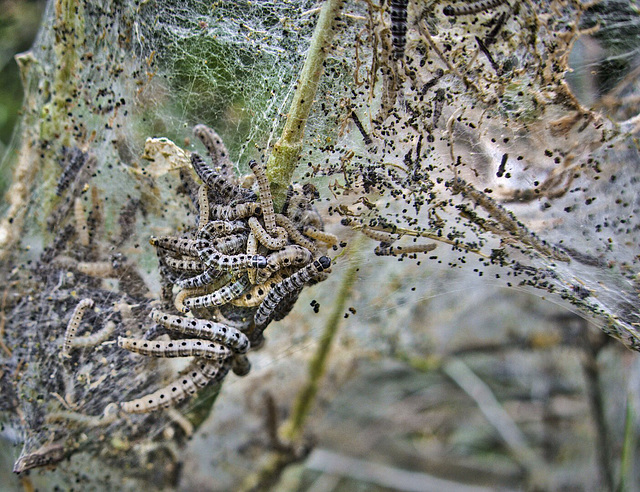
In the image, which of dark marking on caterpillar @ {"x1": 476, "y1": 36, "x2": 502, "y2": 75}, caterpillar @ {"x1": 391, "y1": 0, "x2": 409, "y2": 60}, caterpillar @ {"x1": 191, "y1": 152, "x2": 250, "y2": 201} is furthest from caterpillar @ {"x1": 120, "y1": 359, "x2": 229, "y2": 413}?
dark marking on caterpillar @ {"x1": 476, "y1": 36, "x2": 502, "y2": 75}

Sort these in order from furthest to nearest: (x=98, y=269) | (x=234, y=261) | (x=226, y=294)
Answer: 1. (x=98, y=269)
2. (x=226, y=294)
3. (x=234, y=261)

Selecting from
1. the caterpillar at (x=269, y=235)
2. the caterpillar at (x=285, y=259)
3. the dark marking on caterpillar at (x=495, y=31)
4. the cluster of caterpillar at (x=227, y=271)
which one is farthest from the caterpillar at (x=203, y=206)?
the dark marking on caterpillar at (x=495, y=31)

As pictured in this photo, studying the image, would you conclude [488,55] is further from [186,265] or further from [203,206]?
[186,265]

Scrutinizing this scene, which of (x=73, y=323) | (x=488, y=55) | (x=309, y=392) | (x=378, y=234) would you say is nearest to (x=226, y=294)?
(x=378, y=234)

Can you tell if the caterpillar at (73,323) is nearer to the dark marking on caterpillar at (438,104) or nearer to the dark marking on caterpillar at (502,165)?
the dark marking on caterpillar at (438,104)

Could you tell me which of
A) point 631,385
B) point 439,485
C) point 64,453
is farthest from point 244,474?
point 631,385
